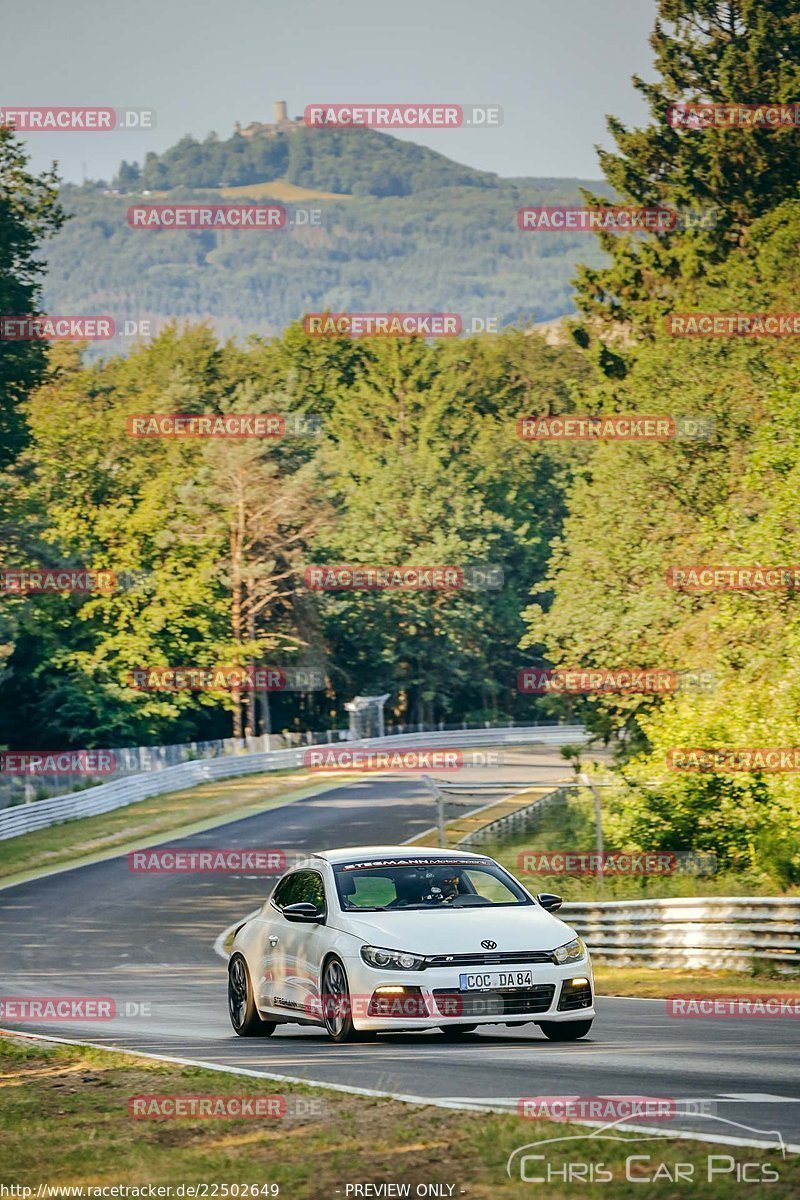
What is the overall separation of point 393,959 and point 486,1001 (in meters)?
0.70

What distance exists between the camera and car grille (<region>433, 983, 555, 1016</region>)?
12102 millimetres

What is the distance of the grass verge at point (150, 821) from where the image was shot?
43719 millimetres

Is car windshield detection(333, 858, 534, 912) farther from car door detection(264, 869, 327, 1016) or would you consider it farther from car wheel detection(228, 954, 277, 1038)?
car wheel detection(228, 954, 277, 1038)

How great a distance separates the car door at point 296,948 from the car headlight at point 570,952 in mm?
1775

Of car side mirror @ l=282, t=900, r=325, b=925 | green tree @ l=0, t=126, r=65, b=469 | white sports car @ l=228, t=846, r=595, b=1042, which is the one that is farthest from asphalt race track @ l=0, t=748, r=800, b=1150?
green tree @ l=0, t=126, r=65, b=469

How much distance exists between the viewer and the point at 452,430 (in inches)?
4269

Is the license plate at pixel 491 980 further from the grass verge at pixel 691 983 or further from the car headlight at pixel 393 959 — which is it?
the grass verge at pixel 691 983

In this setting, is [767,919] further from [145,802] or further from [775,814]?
[145,802]

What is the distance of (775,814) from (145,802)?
32.5 meters

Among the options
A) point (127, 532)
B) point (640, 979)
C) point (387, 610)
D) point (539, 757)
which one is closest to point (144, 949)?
point (640, 979)

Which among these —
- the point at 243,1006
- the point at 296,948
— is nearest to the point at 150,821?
the point at 243,1006

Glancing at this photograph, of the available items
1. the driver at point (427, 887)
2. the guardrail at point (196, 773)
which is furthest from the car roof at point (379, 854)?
the guardrail at point (196, 773)

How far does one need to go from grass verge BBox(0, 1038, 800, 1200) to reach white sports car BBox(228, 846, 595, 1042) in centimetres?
173

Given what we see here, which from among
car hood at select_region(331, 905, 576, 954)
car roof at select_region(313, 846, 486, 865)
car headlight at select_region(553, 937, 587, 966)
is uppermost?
car roof at select_region(313, 846, 486, 865)
